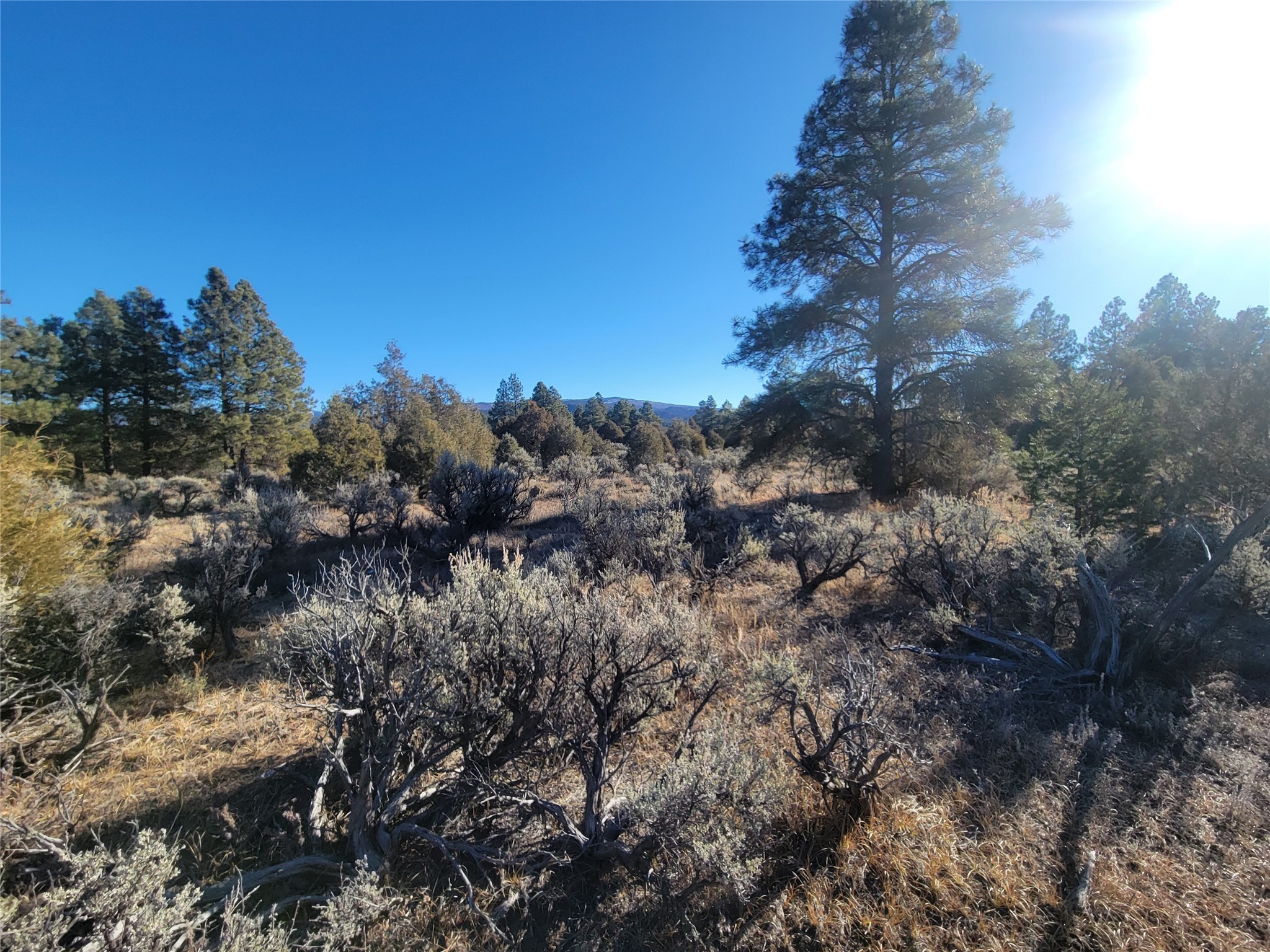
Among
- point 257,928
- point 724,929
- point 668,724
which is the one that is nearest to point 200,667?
point 257,928

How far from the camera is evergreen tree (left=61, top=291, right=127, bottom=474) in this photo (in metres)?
17.0

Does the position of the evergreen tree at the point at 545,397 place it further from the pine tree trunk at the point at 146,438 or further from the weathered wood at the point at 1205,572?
the weathered wood at the point at 1205,572

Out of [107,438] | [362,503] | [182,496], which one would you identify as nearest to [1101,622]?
[362,503]

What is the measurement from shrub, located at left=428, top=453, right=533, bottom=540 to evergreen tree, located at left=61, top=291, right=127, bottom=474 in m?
17.9

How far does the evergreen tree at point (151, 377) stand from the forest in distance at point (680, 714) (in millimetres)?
12277

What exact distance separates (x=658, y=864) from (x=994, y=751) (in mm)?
2351

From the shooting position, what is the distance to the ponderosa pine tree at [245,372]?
54.9 ft

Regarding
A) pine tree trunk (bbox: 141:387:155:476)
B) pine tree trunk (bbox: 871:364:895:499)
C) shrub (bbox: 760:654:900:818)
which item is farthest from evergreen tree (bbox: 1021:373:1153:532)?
pine tree trunk (bbox: 141:387:155:476)

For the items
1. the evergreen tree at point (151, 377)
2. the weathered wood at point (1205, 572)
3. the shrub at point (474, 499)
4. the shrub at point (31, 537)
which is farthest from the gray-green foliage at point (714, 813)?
the evergreen tree at point (151, 377)

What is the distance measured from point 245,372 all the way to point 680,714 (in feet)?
70.3

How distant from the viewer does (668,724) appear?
3703 millimetres

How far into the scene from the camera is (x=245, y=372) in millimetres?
17391

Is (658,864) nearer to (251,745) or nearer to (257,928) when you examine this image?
(257,928)

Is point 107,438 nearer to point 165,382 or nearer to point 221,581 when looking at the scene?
point 165,382
